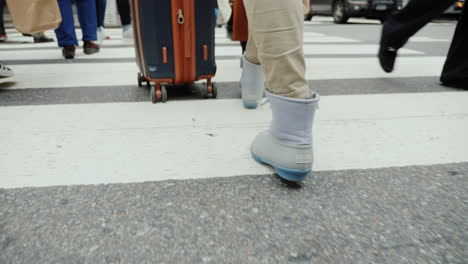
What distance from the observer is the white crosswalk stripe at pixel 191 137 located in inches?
44.4

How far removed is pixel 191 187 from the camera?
1.01m

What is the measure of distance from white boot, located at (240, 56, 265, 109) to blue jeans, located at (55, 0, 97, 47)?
7.03 feet

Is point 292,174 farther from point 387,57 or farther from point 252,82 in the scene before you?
point 387,57

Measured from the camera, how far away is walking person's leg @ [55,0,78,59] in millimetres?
3160

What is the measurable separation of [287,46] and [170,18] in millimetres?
1016

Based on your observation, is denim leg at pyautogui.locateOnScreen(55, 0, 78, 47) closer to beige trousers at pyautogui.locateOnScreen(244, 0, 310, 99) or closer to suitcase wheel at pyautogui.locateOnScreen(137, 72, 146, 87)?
suitcase wheel at pyautogui.locateOnScreen(137, 72, 146, 87)

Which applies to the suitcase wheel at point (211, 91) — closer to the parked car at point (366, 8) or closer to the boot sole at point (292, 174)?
the boot sole at point (292, 174)

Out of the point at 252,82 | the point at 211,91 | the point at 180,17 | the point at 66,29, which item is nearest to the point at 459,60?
the point at 252,82

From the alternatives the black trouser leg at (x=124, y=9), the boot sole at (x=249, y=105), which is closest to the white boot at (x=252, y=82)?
the boot sole at (x=249, y=105)

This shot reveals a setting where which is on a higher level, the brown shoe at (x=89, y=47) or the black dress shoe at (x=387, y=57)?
the black dress shoe at (x=387, y=57)

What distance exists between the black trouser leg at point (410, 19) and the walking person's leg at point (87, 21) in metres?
2.67

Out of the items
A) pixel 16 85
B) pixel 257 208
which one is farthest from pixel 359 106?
pixel 16 85

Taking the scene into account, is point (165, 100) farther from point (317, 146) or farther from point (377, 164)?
point (377, 164)

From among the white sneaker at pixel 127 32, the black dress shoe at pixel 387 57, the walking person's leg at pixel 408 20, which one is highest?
the walking person's leg at pixel 408 20
